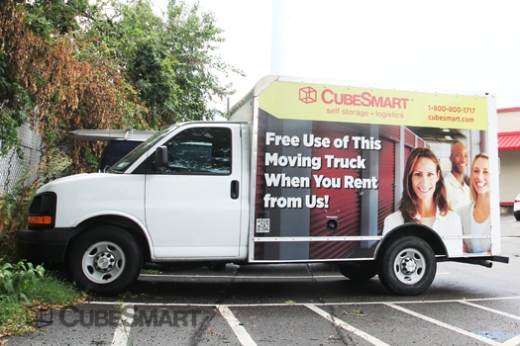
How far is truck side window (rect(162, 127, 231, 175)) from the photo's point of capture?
6609mm

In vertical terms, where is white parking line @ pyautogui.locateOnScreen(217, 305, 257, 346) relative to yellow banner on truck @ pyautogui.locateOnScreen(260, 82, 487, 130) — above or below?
below

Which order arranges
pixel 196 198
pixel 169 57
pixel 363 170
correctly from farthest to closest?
pixel 169 57, pixel 363 170, pixel 196 198

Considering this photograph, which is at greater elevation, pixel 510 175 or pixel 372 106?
pixel 510 175

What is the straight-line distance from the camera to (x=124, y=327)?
5164 mm

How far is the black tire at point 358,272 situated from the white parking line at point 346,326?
1699 mm

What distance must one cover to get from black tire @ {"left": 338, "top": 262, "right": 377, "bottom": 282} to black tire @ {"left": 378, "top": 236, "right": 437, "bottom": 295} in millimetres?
702

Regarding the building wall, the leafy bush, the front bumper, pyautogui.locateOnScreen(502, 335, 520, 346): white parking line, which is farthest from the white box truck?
the building wall

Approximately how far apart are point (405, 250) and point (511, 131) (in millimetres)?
24898

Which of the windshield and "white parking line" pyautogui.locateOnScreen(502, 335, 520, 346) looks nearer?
"white parking line" pyautogui.locateOnScreen(502, 335, 520, 346)

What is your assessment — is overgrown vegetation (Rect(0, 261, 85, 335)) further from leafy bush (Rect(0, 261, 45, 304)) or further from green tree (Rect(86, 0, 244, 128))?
green tree (Rect(86, 0, 244, 128))

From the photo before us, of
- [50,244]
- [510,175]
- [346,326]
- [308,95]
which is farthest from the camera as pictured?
[510,175]

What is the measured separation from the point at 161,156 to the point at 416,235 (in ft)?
11.6

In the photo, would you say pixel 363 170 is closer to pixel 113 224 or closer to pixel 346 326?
pixel 346 326

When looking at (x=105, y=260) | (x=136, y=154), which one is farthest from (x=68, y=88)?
(x=105, y=260)
